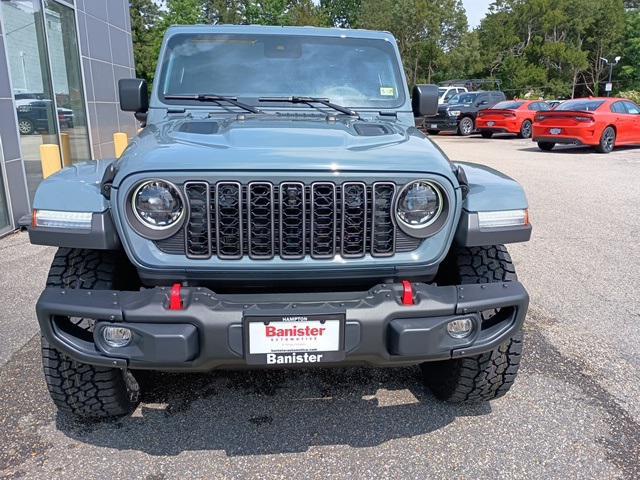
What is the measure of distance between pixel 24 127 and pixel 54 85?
167cm

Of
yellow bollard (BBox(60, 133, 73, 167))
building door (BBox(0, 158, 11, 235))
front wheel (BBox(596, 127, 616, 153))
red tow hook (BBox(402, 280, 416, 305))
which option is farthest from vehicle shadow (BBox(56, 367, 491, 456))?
front wheel (BBox(596, 127, 616, 153))

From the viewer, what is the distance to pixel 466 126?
22.4 meters

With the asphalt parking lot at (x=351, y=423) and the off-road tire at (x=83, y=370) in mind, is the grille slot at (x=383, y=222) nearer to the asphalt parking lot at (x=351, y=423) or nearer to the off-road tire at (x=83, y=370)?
the asphalt parking lot at (x=351, y=423)

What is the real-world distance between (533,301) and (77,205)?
365 centimetres

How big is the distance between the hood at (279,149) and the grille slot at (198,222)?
85mm

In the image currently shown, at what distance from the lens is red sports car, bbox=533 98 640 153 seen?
14.9 meters

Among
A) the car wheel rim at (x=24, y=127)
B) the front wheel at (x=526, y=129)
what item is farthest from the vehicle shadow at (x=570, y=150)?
the car wheel rim at (x=24, y=127)

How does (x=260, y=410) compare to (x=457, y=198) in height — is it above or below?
below

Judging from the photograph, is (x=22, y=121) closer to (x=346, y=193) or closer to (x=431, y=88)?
(x=431, y=88)

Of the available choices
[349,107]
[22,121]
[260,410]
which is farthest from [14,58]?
[260,410]

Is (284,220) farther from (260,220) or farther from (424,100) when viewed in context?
(424,100)

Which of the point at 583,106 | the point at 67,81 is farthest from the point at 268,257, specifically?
the point at 583,106

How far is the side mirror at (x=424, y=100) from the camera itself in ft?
12.3

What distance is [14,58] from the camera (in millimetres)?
7301
